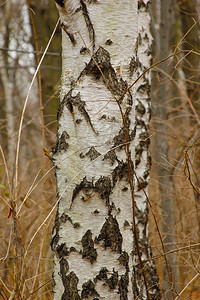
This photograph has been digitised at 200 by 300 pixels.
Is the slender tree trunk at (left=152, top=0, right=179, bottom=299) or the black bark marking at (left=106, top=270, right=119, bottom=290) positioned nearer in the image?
the black bark marking at (left=106, top=270, right=119, bottom=290)

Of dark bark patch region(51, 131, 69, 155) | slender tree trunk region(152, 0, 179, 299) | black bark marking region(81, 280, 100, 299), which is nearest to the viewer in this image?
black bark marking region(81, 280, 100, 299)

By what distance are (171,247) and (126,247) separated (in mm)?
1395

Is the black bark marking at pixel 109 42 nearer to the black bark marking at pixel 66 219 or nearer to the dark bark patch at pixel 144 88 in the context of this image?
the black bark marking at pixel 66 219

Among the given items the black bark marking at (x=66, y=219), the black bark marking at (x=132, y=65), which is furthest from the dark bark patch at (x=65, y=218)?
the black bark marking at (x=132, y=65)

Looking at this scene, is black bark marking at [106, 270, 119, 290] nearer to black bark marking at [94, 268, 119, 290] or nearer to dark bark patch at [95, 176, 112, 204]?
black bark marking at [94, 268, 119, 290]

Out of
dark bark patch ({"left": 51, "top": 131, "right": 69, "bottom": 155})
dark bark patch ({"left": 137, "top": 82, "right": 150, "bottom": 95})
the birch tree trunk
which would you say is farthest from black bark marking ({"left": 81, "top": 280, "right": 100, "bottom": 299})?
dark bark patch ({"left": 137, "top": 82, "right": 150, "bottom": 95})

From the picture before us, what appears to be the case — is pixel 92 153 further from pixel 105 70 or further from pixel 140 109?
pixel 140 109

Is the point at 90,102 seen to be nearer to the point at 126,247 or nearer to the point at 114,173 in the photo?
the point at 114,173

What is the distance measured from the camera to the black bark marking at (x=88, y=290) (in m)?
1.25

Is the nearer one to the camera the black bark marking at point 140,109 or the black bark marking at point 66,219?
the black bark marking at point 66,219

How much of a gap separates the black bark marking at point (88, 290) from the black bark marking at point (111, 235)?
163mm

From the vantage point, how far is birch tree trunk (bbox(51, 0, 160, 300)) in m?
1.27

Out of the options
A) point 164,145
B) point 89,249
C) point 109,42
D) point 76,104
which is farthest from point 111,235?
point 164,145

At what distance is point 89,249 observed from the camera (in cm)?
127
